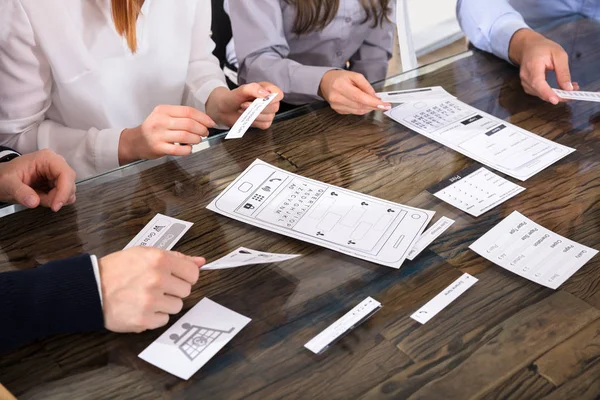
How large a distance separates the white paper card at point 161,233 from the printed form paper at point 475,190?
437 millimetres

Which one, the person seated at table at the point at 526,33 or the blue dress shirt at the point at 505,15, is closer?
the person seated at table at the point at 526,33

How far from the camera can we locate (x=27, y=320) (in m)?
0.90

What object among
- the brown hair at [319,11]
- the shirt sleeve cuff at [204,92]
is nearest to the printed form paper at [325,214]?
the shirt sleeve cuff at [204,92]

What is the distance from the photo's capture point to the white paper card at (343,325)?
0.89 metres

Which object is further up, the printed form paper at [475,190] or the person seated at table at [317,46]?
the person seated at table at [317,46]

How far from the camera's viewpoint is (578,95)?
1.47 metres

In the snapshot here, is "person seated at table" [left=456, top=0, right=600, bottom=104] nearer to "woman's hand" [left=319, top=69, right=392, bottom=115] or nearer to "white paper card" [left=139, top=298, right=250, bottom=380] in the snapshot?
"woman's hand" [left=319, top=69, right=392, bottom=115]

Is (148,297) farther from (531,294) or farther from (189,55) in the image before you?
(189,55)

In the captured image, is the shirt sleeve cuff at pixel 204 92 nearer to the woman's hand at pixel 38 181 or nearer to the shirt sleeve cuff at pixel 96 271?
the woman's hand at pixel 38 181

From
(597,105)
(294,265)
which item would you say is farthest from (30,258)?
(597,105)

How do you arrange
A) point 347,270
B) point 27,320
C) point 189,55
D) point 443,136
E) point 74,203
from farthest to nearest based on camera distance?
point 189,55
point 443,136
point 74,203
point 347,270
point 27,320

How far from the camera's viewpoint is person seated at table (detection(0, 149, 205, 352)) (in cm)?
91

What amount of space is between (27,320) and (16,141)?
0.70 metres

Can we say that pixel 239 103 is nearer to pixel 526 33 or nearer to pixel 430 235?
pixel 430 235
